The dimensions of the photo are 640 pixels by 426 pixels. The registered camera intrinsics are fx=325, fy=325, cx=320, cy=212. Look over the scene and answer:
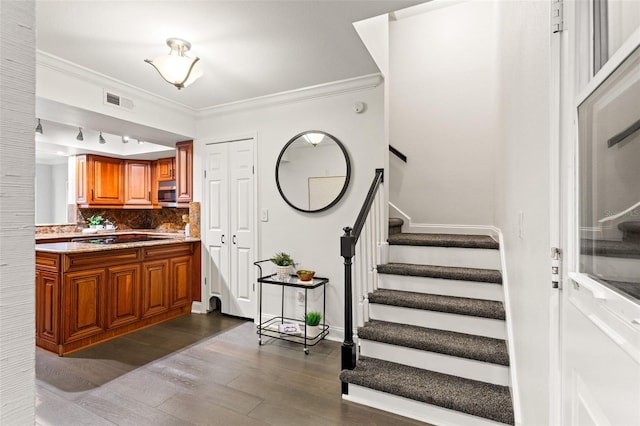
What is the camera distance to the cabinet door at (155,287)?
357 cm

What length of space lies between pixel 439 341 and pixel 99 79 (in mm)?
3622

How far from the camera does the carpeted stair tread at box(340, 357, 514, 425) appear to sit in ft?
6.03

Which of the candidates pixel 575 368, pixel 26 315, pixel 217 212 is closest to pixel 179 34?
pixel 217 212

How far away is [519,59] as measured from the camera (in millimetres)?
1691

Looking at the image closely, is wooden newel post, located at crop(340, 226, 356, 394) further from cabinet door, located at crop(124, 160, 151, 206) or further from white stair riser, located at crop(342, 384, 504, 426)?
cabinet door, located at crop(124, 160, 151, 206)

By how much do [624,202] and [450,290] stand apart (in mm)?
2156

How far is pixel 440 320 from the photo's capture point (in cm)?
241

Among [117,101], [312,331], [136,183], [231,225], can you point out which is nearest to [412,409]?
[312,331]

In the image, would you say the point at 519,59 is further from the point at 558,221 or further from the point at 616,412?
the point at 616,412

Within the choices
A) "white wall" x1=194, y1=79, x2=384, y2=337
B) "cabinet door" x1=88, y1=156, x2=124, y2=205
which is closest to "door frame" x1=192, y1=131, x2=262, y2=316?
"white wall" x1=194, y1=79, x2=384, y2=337

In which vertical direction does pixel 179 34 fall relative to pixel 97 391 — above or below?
above

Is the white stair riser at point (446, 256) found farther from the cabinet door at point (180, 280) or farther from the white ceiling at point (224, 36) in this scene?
the cabinet door at point (180, 280)

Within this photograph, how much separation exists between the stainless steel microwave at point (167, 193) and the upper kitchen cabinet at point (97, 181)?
79cm

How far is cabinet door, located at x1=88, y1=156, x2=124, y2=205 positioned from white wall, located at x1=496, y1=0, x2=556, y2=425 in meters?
5.95
